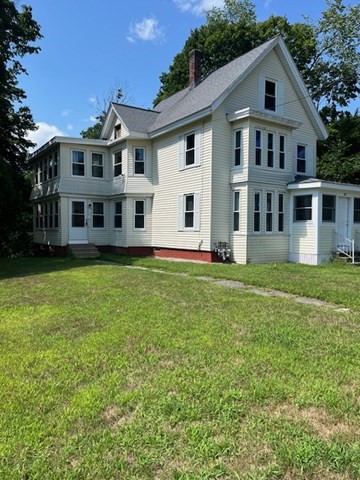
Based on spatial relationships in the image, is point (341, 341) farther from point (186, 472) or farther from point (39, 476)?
point (39, 476)

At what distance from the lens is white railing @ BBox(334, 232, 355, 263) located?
14109 millimetres

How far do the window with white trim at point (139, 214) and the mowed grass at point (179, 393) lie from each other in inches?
431

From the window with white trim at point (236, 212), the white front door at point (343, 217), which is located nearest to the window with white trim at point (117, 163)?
the window with white trim at point (236, 212)

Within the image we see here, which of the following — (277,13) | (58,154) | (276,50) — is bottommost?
(58,154)

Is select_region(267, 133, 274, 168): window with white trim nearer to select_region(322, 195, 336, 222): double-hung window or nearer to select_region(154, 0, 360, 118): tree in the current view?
select_region(322, 195, 336, 222): double-hung window

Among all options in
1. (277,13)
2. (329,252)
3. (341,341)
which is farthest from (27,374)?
(277,13)

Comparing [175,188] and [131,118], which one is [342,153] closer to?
[175,188]

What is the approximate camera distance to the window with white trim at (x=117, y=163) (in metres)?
17.8

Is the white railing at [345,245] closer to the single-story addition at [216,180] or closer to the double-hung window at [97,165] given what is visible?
the single-story addition at [216,180]

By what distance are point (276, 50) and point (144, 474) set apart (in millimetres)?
16638

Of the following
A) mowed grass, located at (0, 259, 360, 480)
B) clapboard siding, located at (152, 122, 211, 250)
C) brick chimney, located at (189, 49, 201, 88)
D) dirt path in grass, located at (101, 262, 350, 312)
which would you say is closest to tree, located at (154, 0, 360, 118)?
brick chimney, located at (189, 49, 201, 88)

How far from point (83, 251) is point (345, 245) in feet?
37.9

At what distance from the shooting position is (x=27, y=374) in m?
3.60

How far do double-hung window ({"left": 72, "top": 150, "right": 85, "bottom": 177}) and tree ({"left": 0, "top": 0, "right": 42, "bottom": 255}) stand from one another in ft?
9.91
